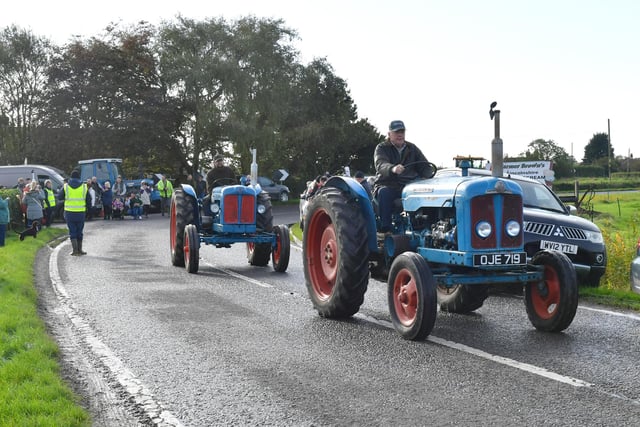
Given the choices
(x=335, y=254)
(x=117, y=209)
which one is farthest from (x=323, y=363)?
(x=117, y=209)

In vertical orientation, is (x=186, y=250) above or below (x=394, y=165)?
below

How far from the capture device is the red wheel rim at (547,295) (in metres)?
7.55

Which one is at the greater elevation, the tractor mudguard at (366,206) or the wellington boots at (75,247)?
the tractor mudguard at (366,206)

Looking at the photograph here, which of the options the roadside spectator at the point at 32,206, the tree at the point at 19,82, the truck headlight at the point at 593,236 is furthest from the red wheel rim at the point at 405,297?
the tree at the point at 19,82

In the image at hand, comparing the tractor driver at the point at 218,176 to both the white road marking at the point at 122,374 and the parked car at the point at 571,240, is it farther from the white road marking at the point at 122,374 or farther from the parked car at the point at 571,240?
the parked car at the point at 571,240

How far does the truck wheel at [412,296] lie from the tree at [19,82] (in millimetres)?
44448

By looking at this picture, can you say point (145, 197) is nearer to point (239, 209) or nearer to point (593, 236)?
point (239, 209)

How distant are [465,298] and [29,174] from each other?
98.4ft

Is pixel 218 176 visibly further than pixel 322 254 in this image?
Yes

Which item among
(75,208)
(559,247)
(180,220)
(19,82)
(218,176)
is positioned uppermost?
(19,82)

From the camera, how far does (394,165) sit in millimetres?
8930

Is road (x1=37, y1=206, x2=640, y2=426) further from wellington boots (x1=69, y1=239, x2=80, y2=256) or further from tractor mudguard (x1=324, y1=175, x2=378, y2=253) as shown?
wellington boots (x1=69, y1=239, x2=80, y2=256)

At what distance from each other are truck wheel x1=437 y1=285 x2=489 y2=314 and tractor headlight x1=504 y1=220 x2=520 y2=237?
126 cm

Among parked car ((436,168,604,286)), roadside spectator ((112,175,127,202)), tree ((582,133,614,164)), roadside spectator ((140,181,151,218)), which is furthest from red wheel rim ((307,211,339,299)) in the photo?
tree ((582,133,614,164))
